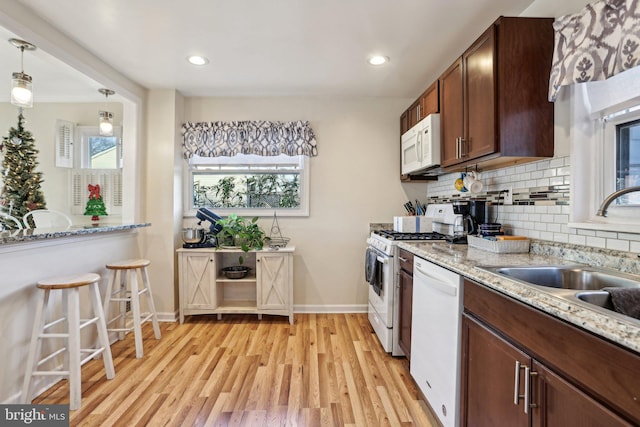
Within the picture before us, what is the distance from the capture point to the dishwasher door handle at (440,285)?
1.52 meters

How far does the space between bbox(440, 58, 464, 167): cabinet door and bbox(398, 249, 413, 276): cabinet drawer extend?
0.74m

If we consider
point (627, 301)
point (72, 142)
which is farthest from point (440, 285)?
point (72, 142)

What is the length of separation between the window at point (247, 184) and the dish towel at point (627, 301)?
2.79 metres

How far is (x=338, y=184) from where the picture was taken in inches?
140

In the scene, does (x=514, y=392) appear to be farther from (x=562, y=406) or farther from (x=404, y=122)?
(x=404, y=122)

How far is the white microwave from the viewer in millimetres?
2518

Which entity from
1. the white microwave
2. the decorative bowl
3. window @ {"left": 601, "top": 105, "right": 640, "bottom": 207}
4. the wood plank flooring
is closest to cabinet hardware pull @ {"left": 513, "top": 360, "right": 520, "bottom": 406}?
the wood plank flooring

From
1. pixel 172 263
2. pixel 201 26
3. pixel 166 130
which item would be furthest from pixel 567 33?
pixel 172 263

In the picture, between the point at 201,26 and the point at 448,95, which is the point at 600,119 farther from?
the point at 201,26

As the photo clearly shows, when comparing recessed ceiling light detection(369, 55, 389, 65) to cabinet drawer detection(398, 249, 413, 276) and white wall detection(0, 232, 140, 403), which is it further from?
white wall detection(0, 232, 140, 403)

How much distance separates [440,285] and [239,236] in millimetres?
2155

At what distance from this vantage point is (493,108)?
176 centimetres

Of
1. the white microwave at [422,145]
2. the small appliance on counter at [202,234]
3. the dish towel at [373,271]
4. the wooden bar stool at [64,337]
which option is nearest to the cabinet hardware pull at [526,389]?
the dish towel at [373,271]

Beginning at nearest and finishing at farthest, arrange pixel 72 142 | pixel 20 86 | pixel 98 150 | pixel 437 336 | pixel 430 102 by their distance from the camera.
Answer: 1. pixel 437 336
2. pixel 20 86
3. pixel 430 102
4. pixel 72 142
5. pixel 98 150
